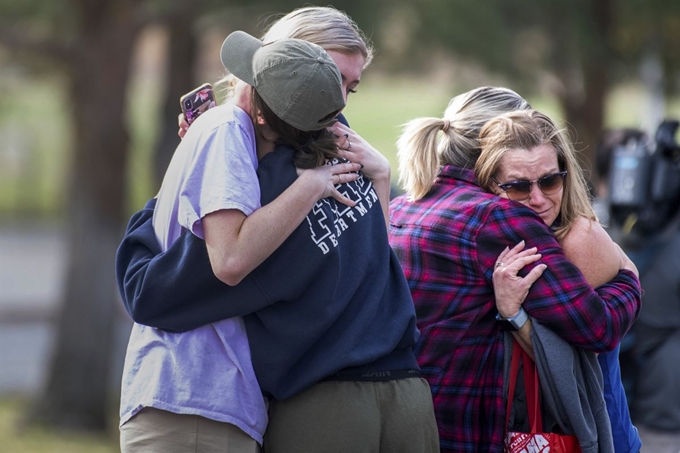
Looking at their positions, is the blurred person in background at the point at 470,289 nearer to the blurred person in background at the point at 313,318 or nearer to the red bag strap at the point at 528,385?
the red bag strap at the point at 528,385

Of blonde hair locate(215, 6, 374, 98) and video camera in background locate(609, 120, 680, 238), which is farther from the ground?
blonde hair locate(215, 6, 374, 98)

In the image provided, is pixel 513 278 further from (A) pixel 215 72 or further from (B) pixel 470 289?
(A) pixel 215 72

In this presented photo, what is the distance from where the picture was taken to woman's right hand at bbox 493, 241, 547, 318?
90.4 inches

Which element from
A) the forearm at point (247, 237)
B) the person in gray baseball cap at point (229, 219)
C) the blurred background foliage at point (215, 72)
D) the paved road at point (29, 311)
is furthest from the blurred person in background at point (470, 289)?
the blurred background foliage at point (215, 72)

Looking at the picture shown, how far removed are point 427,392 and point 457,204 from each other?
0.50 meters

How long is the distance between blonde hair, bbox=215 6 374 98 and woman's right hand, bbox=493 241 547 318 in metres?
0.59

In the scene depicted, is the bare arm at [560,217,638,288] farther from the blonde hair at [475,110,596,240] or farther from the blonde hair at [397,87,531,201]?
the blonde hair at [397,87,531,201]

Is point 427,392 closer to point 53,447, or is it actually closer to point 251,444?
point 251,444

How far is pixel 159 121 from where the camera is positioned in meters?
11.1

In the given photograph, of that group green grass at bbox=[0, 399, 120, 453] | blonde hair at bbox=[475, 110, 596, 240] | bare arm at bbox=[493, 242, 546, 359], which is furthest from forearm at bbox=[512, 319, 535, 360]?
green grass at bbox=[0, 399, 120, 453]

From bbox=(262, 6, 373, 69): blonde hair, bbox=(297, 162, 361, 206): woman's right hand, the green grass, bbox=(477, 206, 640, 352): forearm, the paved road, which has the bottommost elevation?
the paved road

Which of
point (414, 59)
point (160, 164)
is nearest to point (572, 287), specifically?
point (414, 59)

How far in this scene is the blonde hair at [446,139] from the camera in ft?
8.32

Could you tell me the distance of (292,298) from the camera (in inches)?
81.0
